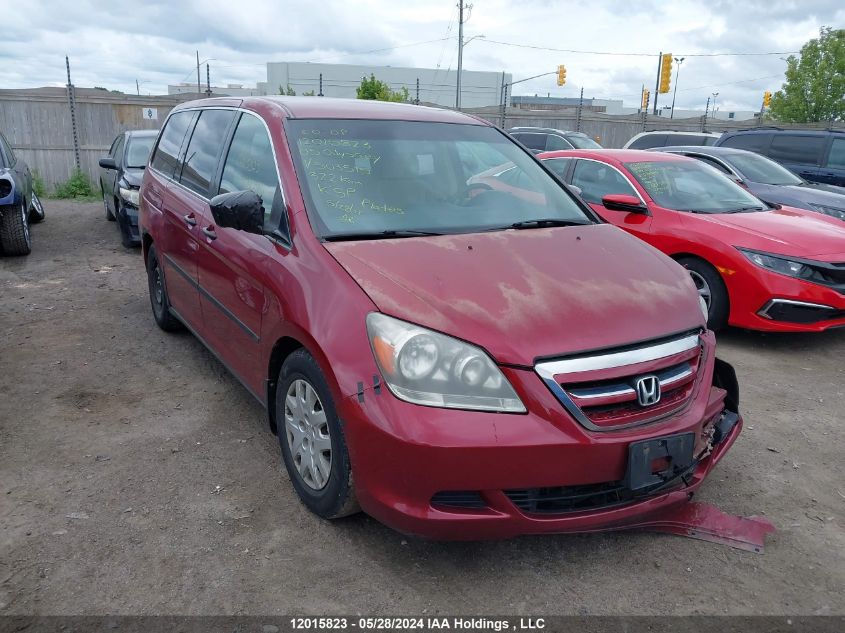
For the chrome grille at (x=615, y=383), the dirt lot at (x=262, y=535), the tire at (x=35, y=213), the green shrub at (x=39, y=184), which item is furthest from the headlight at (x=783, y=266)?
the green shrub at (x=39, y=184)

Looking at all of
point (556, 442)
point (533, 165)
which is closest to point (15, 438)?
point (556, 442)

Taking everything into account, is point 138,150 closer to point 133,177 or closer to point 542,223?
point 133,177

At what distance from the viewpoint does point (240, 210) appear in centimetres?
323

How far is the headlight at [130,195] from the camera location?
864 cm

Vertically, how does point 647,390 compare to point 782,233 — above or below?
below

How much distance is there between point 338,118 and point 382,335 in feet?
5.32

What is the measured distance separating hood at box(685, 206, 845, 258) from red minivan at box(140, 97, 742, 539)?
2.43 meters

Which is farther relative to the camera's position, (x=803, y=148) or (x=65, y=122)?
(x=65, y=122)

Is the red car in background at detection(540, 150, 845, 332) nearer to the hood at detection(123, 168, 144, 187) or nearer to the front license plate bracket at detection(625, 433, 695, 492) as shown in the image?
the front license plate bracket at detection(625, 433, 695, 492)

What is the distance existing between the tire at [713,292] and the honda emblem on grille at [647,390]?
3327 mm

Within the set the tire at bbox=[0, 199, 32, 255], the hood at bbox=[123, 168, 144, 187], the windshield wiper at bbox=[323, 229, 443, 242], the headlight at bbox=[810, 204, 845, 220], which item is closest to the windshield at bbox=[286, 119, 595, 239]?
the windshield wiper at bbox=[323, 229, 443, 242]

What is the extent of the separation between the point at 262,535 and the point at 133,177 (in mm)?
7117

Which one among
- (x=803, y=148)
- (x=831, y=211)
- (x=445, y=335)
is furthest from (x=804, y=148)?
(x=445, y=335)

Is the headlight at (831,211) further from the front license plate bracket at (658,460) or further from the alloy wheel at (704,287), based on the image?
the front license plate bracket at (658,460)
